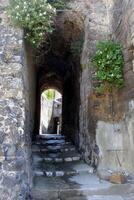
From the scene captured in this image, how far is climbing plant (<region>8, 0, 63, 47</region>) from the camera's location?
5621 millimetres

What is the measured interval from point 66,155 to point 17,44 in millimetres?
3321

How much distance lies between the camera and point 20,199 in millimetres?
4566

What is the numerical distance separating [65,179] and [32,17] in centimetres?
311

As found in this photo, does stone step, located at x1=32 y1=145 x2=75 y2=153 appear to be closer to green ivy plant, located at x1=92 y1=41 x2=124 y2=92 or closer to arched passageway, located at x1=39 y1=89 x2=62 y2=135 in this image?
green ivy plant, located at x1=92 y1=41 x2=124 y2=92

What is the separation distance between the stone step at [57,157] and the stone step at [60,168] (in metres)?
0.21

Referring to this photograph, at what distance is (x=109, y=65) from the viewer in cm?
620

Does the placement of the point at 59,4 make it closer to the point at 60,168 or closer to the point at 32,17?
the point at 32,17

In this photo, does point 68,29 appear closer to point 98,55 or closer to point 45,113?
point 98,55

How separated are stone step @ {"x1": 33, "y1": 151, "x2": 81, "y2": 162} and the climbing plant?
8.80 feet

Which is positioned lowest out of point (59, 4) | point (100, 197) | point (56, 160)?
point (100, 197)

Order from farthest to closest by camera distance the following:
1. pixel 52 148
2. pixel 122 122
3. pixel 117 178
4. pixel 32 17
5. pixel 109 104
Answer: pixel 52 148
pixel 109 104
pixel 122 122
pixel 32 17
pixel 117 178

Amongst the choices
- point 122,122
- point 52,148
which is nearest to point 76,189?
point 122,122

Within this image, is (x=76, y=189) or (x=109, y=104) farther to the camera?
(x=109, y=104)

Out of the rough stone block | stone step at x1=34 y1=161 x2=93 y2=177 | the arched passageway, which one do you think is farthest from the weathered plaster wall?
the arched passageway
